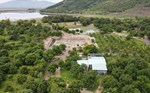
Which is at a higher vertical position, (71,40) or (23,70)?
(23,70)

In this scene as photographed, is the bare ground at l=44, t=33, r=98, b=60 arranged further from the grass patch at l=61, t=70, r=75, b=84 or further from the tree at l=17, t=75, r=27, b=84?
the tree at l=17, t=75, r=27, b=84

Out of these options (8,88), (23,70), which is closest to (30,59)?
(23,70)

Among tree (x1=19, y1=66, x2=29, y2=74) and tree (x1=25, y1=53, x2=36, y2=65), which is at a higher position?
tree (x1=25, y1=53, x2=36, y2=65)

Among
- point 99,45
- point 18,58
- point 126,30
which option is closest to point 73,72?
point 18,58

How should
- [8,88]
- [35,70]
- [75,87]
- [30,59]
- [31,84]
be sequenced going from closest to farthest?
1. [75,87]
2. [31,84]
3. [8,88]
4. [35,70]
5. [30,59]

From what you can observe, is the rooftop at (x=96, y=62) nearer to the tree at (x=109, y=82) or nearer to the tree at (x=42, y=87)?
the tree at (x=109, y=82)

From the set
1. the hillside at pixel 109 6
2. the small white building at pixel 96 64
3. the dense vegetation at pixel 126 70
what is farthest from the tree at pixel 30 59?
the hillside at pixel 109 6

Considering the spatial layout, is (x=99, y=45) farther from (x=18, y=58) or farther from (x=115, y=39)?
(x=18, y=58)

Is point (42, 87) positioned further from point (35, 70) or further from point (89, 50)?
point (89, 50)

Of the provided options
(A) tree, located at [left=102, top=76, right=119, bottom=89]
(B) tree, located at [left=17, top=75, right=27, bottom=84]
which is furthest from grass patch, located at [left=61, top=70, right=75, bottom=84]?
(B) tree, located at [left=17, top=75, right=27, bottom=84]
